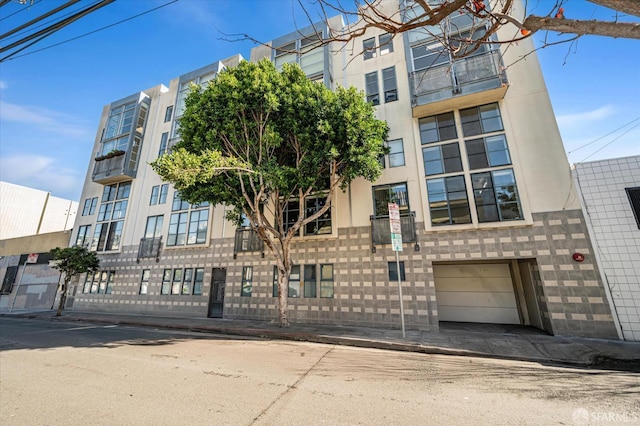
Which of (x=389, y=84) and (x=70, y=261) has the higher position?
(x=389, y=84)

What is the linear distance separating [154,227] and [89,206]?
30.9 feet

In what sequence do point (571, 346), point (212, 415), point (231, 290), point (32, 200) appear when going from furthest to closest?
point (32, 200), point (231, 290), point (571, 346), point (212, 415)

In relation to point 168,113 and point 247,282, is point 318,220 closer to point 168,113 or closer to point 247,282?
point 247,282

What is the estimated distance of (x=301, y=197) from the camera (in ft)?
41.1

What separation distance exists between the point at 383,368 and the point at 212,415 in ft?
12.9

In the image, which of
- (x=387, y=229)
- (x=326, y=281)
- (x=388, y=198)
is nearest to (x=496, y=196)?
(x=388, y=198)

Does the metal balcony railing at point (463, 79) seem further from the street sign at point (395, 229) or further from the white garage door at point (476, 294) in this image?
the white garage door at point (476, 294)

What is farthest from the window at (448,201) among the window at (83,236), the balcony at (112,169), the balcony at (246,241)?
the window at (83,236)

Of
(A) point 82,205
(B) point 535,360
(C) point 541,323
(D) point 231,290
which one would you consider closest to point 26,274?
(A) point 82,205

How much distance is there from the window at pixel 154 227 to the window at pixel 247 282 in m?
8.72

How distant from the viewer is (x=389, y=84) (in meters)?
15.5

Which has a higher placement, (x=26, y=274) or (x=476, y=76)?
(x=476, y=76)

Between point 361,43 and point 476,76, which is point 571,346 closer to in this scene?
point 476,76

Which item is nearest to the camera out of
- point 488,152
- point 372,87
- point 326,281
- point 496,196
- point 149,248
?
point 496,196
